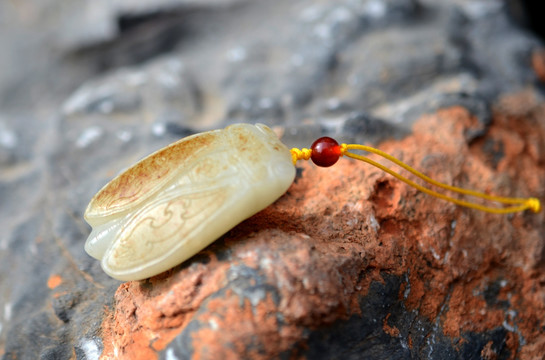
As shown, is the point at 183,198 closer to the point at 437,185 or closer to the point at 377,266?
the point at 377,266

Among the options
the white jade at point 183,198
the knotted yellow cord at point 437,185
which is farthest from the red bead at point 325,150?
the white jade at point 183,198

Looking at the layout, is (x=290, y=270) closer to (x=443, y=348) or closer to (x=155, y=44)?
(x=443, y=348)

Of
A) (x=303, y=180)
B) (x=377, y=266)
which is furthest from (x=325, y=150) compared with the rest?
(x=377, y=266)

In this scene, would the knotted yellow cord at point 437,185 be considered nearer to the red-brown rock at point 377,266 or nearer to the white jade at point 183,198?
the red-brown rock at point 377,266

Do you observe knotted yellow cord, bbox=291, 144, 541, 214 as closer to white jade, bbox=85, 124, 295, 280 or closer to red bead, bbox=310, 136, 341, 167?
red bead, bbox=310, 136, 341, 167

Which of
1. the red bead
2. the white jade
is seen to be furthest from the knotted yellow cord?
the white jade
